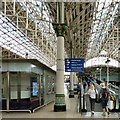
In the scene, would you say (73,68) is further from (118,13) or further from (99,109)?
(118,13)

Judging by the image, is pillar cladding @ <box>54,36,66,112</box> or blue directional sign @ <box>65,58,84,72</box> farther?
blue directional sign @ <box>65,58,84,72</box>

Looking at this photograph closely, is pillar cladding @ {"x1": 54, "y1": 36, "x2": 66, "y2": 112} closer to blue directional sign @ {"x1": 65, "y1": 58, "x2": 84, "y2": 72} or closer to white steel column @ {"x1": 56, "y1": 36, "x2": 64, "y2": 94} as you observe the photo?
white steel column @ {"x1": 56, "y1": 36, "x2": 64, "y2": 94}

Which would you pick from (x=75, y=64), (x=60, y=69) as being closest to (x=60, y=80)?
(x=60, y=69)

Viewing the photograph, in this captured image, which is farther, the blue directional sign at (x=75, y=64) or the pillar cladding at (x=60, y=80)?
the blue directional sign at (x=75, y=64)

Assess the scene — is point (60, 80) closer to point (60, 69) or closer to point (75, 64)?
point (60, 69)

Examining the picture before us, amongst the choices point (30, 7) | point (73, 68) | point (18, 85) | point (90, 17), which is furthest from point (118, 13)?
point (18, 85)

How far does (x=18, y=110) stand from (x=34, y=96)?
1.55 metres

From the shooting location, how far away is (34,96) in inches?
772

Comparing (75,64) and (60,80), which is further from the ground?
(75,64)

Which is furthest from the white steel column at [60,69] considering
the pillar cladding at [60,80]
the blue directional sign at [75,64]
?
the blue directional sign at [75,64]

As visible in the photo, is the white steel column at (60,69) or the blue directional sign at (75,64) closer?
the white steel column at (60,69)

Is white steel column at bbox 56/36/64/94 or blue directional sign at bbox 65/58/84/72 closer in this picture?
white steel column at bbox 56/36/64/94

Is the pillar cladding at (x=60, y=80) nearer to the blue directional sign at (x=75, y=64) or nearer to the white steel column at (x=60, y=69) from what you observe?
the white steel column at (x=60, y=69)

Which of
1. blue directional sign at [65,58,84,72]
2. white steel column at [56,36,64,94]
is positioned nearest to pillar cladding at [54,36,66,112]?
white steel column at [56,36,64,94]
